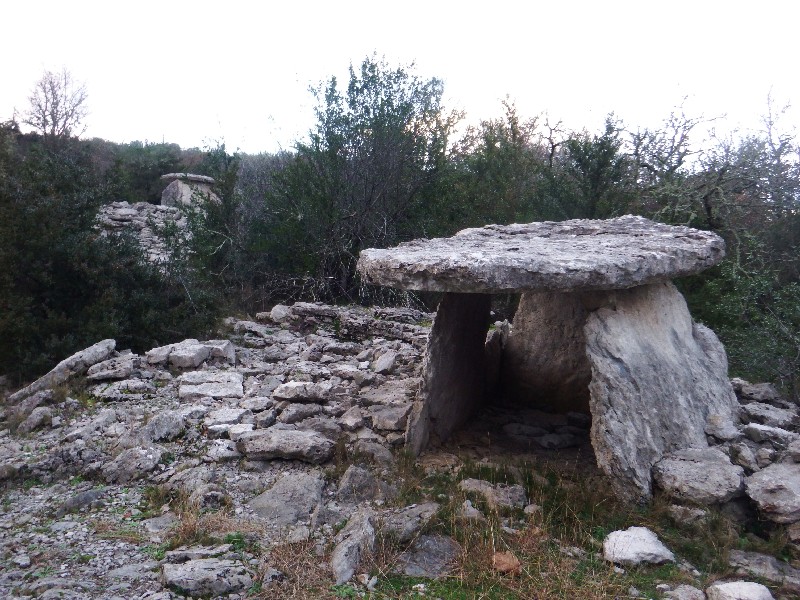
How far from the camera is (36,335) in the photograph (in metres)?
7.17

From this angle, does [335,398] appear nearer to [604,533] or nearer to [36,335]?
[604,533]

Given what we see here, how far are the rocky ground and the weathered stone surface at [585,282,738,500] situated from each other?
0.59 ft

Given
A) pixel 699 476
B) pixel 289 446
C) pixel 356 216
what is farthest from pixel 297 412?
pixel 356 216

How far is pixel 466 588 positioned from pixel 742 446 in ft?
6.89

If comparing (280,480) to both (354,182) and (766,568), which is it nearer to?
(766,568)

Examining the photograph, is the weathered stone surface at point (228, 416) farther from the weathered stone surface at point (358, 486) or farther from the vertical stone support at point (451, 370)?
the vertical stone support at point (451, 370)

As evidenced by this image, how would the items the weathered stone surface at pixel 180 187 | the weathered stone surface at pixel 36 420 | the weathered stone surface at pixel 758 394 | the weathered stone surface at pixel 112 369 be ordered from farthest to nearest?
the weathered stone surface at pixel 180 187 → the weathered stone surface at pixel 112 369 → the weathered stone surface at pixel 758 394 → the weathered stone surface at pixel 36 420

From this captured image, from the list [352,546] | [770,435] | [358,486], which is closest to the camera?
[352,546]

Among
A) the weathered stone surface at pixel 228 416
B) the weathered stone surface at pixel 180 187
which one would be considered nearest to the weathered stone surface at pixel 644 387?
the weathered stone surface at pixel 228 416

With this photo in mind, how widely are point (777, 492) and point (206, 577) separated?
9.52ft

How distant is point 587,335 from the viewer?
4.25 meters

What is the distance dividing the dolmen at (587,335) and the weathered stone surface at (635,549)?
41cm

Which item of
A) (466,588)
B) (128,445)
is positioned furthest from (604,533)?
(128,445)

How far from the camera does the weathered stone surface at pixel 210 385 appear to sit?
5.68 m
